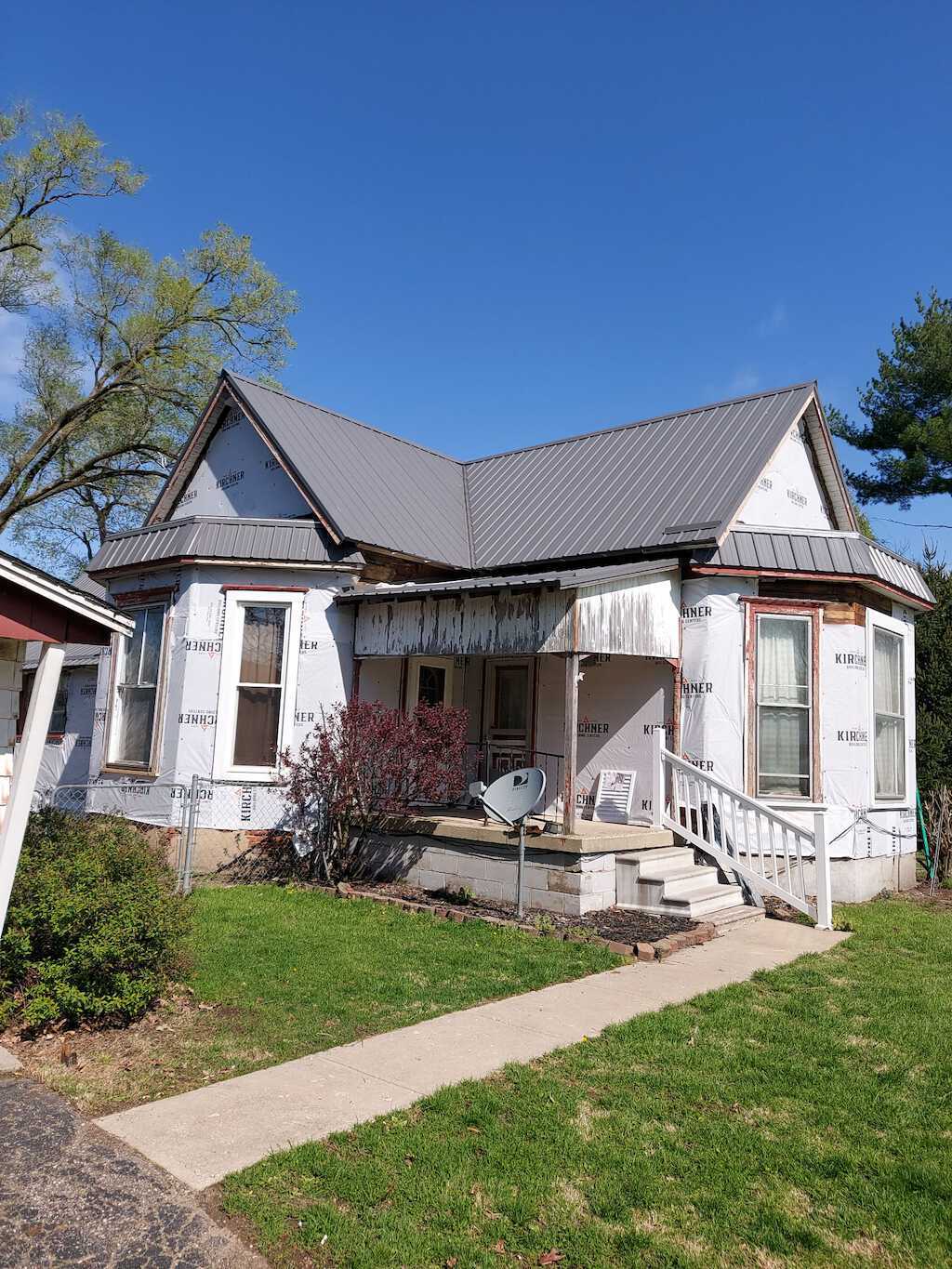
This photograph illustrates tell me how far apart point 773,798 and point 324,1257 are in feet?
31.1

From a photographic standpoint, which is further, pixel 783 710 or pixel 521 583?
pixel 783 710

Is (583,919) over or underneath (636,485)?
underneath

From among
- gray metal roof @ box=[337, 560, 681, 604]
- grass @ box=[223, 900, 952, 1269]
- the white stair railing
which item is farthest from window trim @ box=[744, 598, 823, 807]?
grass @ box=[223, 900, 952, 1269]

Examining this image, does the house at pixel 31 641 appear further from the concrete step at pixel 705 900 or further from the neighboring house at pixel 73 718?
the neighboring house at pixel 73 718

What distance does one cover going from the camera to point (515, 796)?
32.1 ft

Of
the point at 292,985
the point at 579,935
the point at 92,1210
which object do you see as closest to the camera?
the point at 92,1210

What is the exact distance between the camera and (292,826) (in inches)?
481

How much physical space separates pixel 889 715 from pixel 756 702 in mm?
2533

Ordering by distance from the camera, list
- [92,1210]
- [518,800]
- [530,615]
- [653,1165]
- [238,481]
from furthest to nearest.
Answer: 1. [238,481]
2. [530,615]
3. [518,800]
4. [653,1165]
5. [92,1210]

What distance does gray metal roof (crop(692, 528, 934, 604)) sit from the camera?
12.0 metres

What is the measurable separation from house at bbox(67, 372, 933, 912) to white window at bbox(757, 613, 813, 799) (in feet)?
0.09

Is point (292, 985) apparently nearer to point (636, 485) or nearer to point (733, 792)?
point (733, 792)

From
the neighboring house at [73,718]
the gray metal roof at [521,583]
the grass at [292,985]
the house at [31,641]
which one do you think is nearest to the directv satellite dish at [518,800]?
the grass at [292,985]

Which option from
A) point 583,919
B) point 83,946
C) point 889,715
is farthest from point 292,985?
point 889,715
